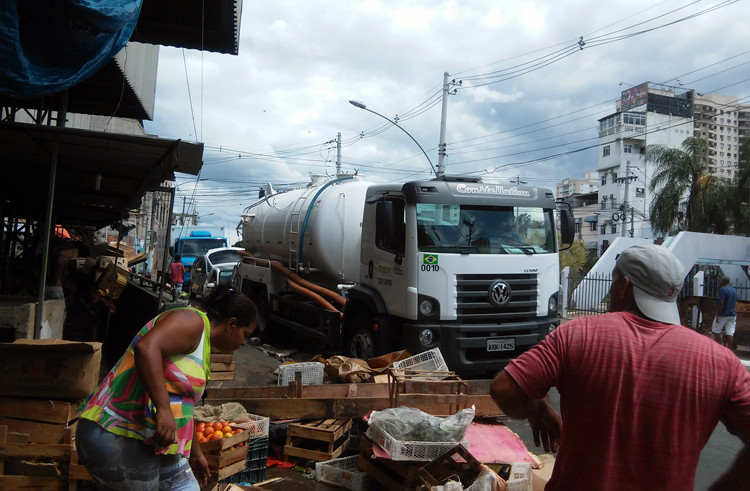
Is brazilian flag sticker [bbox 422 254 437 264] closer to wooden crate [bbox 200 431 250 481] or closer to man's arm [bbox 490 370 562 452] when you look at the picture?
wooden crate [bbox 200 431 250 481]

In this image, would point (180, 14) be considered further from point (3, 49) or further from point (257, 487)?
point (257, 487)

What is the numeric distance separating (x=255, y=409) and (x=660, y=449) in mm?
4225

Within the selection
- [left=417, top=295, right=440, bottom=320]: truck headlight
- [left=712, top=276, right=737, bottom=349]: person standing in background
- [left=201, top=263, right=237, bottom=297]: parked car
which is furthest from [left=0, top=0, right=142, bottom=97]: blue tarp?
[left=712, top=276, right=737, bottom=349]: person standing in background

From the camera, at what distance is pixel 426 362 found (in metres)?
6.08

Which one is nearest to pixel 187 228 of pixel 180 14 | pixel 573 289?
pixel 573 289

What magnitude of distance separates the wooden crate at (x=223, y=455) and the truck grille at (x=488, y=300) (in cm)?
335

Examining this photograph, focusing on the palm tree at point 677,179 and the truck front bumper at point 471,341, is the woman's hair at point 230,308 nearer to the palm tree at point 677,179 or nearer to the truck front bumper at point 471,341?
the truck front bumper at point 471,341

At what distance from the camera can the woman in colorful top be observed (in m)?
2.26

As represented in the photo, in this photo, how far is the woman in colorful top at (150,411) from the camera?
7.41ft

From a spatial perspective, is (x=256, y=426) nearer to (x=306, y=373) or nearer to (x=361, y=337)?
(x=306, y=373)

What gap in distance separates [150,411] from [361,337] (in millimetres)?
5474

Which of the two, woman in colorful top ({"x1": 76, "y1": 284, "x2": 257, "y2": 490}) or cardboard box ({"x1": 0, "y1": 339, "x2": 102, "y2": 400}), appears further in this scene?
cardboard box ({"x1": 0, "y1": 339, "x2": 102, "y2": 400})

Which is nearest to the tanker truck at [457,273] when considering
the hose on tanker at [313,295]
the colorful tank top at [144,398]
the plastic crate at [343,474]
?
the hose on tanker at [313,295]

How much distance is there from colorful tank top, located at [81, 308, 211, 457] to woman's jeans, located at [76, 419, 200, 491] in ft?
0.12
